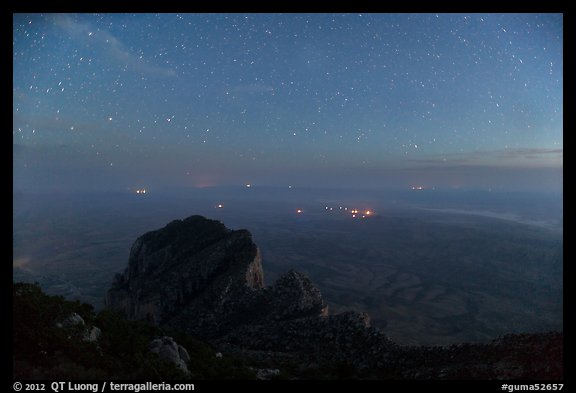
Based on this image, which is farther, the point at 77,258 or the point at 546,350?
the point at 77,258

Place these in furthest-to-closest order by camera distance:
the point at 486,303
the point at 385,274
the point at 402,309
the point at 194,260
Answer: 1. the point at 385,274
2. the point at 486,303
3. the point at 402,309
4. the point at 194,260

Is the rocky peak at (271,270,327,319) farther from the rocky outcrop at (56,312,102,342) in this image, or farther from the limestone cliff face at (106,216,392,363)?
the rocky outcrop at (56,312,102,342)

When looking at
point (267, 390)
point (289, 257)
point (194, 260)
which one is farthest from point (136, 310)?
point (289, 257)

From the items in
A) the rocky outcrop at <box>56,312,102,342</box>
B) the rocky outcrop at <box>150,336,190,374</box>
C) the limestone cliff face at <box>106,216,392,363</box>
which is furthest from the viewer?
the limestone cliff face at <box>106,216,392,363</box>

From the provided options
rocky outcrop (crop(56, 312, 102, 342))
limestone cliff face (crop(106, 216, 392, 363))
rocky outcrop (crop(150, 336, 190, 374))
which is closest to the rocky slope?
limestone cliff face (crop(106, 216, 392, 363))

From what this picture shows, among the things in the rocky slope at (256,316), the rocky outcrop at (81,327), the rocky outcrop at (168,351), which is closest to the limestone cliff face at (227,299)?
the rocky slope at (256,316)

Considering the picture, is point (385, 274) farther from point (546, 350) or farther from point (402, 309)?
point (546, 350)
